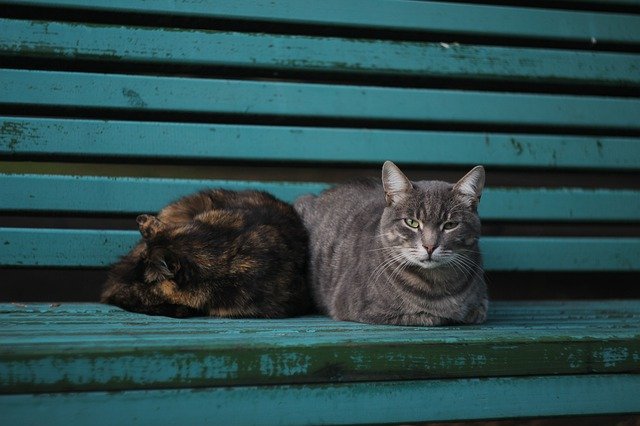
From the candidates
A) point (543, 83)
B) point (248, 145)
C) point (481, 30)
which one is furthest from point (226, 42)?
point (543, 83)

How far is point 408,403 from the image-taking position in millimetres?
1710

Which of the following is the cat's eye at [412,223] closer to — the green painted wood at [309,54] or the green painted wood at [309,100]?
the green painted wood at [309,100]

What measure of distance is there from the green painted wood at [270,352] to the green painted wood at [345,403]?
0.02 m

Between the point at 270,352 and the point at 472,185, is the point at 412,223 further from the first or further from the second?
the point at 270,352

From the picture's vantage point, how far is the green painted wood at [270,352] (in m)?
1.53

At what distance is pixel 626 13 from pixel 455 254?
1544 millimetres

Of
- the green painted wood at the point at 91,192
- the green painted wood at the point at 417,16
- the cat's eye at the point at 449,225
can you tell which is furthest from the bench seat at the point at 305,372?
the green painted wood at the point at 417,16

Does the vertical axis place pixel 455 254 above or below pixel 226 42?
below

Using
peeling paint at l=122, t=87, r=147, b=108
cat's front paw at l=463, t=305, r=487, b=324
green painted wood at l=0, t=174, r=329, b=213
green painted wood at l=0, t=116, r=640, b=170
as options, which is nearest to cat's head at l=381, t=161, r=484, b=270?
cat's front paw at l=463, t=305, r=487, b=324

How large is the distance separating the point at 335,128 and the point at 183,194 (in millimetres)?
609

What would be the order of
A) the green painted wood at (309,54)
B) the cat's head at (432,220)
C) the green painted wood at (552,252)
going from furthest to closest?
the green painted wood at (552,252)
the green painted wood at (309,54)
the cat's head at (432,220)

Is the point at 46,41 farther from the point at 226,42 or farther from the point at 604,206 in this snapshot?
the point at 604,206

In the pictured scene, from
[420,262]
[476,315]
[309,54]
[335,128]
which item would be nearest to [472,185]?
[420,262]

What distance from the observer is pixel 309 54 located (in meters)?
2.92
